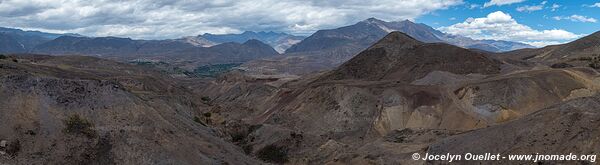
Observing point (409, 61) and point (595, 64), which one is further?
point (409, 61)

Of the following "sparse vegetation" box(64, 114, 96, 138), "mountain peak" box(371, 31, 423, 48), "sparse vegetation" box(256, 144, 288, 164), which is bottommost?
"sparse vegetation" box(256, 144, 288, 164)

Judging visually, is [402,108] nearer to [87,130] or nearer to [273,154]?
[273,154]

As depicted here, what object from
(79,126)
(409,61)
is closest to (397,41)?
(409,61)

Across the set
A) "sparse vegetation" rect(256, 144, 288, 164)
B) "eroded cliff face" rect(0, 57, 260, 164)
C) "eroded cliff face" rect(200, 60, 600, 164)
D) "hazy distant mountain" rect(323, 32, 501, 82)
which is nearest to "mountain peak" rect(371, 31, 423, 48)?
"hazy distant mountain" rect(323, 32, 501, 82)

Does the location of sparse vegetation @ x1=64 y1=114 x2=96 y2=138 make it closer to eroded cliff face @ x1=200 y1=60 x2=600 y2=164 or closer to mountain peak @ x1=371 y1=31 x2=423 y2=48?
eroded cliff face @ x1=200 y1=60 x2=600 y2=164

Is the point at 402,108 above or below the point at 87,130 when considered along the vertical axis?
below

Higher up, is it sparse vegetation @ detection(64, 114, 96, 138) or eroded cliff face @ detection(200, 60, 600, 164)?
sparse vegetation @ detection(64, 114, 96, 138)
